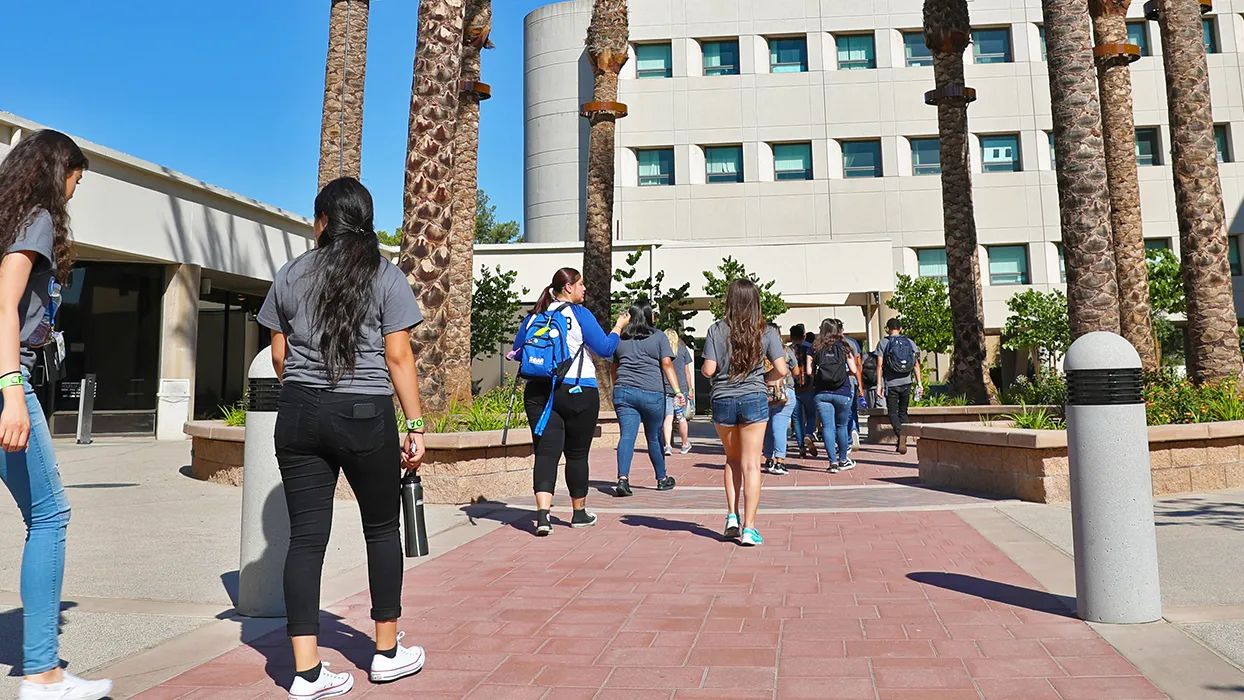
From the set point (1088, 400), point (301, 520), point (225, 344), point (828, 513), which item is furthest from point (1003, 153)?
point (301, 520)

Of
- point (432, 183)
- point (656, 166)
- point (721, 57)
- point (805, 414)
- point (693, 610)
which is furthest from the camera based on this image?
point (721, 57)

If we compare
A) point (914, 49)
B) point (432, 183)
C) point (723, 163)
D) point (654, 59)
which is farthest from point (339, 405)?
point (914, 49)

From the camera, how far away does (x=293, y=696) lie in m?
A: 3.13

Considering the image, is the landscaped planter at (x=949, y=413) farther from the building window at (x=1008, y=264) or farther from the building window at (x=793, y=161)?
the building window at (x=1008, y=264)

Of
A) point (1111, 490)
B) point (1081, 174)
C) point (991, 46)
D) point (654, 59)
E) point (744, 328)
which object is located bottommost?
point (1111, 490)

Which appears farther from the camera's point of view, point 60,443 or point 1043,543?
point 60,443

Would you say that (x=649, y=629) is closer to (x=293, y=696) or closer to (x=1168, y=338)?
(x=293, y=696)

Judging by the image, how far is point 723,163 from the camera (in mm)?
36062

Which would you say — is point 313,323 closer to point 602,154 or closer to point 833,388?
point 833,388

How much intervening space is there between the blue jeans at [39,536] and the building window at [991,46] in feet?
126

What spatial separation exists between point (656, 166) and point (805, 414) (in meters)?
25.1

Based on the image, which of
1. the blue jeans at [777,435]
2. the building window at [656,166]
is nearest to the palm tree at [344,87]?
the blue jeans at [777,435]

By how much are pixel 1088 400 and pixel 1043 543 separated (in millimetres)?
2126

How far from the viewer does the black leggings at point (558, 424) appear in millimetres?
6586
